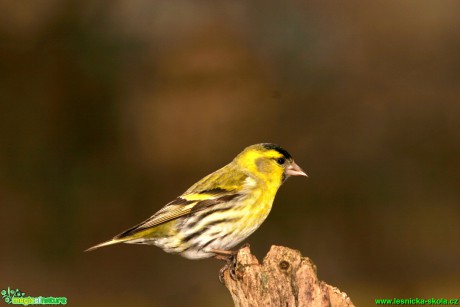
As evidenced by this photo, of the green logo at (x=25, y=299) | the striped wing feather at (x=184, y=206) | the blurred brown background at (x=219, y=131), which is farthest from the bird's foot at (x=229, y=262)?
the blurred brown background at (x=219, y=131)

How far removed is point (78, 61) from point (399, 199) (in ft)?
11.2

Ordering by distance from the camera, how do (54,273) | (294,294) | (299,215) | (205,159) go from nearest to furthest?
(294,294)
(54,273)
(299,215)
(205,159)

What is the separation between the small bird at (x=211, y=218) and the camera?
151 inches

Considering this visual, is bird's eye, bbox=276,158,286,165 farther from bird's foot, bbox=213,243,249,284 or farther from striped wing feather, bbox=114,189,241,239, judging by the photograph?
bird's foot, bbox=213,243,249,284

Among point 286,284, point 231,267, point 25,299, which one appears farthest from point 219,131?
point 286,284

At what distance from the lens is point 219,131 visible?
7.74 meters

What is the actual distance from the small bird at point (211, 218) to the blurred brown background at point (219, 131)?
2.50 meters

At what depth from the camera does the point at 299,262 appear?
9.93 feet

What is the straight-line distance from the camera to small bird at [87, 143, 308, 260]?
12.6 ft

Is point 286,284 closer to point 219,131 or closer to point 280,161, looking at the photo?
point 280,161

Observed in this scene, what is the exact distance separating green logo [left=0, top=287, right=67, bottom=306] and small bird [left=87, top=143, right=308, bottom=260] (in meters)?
1.70

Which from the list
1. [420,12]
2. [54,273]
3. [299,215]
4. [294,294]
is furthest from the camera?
[420,12]

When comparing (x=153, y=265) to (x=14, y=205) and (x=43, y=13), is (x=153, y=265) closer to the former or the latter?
(x=14, y=205)

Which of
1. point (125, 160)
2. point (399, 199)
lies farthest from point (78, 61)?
point (399, 199)
